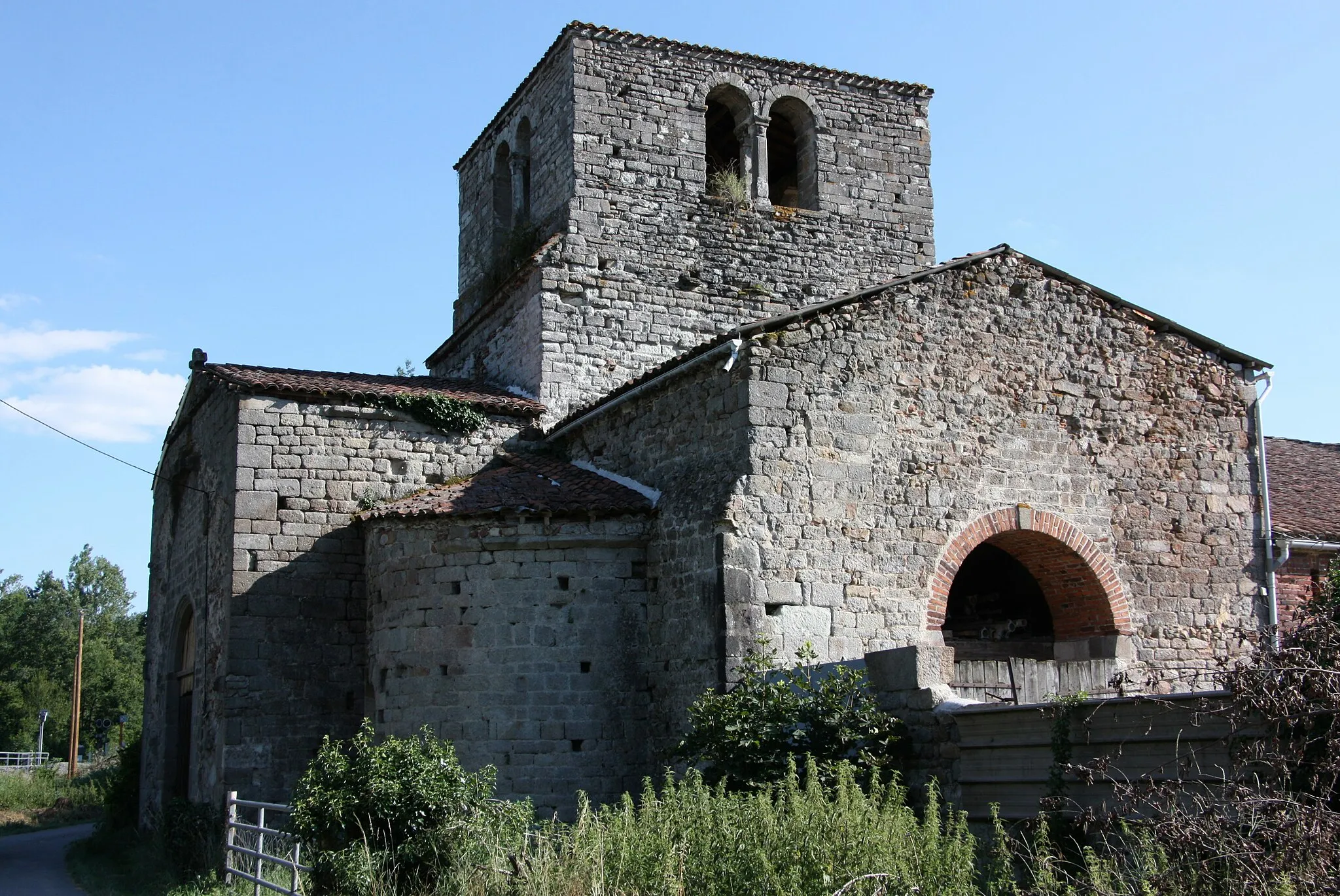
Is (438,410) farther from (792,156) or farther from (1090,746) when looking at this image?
(1090,746)

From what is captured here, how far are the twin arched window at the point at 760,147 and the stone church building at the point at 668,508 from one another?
1.31m

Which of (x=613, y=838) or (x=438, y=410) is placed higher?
(x=438, y=410)

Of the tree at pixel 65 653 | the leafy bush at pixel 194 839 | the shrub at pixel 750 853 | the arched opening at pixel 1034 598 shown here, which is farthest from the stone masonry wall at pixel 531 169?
the tree at pixel 65 653

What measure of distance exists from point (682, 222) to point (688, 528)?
6.16m

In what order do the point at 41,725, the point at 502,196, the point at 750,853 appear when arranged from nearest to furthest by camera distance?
1. the point at 750,853
2. the point at 502,196
3. the point at 41,725

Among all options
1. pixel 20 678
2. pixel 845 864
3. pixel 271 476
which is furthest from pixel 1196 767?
pixel 20 678

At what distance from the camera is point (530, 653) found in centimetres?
1239

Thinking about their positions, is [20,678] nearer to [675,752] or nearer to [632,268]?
[632,268]

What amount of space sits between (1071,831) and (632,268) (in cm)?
1040

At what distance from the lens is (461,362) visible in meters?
19.1

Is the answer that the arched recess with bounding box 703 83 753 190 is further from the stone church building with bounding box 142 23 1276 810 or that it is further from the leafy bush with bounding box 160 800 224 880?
the leafy bush with bounding box 160 800 224 880

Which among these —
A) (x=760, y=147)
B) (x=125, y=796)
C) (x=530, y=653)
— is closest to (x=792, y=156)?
(x=760, y=147)

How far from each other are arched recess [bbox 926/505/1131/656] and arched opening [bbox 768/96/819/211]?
6409mm

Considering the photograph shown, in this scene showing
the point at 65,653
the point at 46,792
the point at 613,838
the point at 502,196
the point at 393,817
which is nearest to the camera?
the point at 613,838
